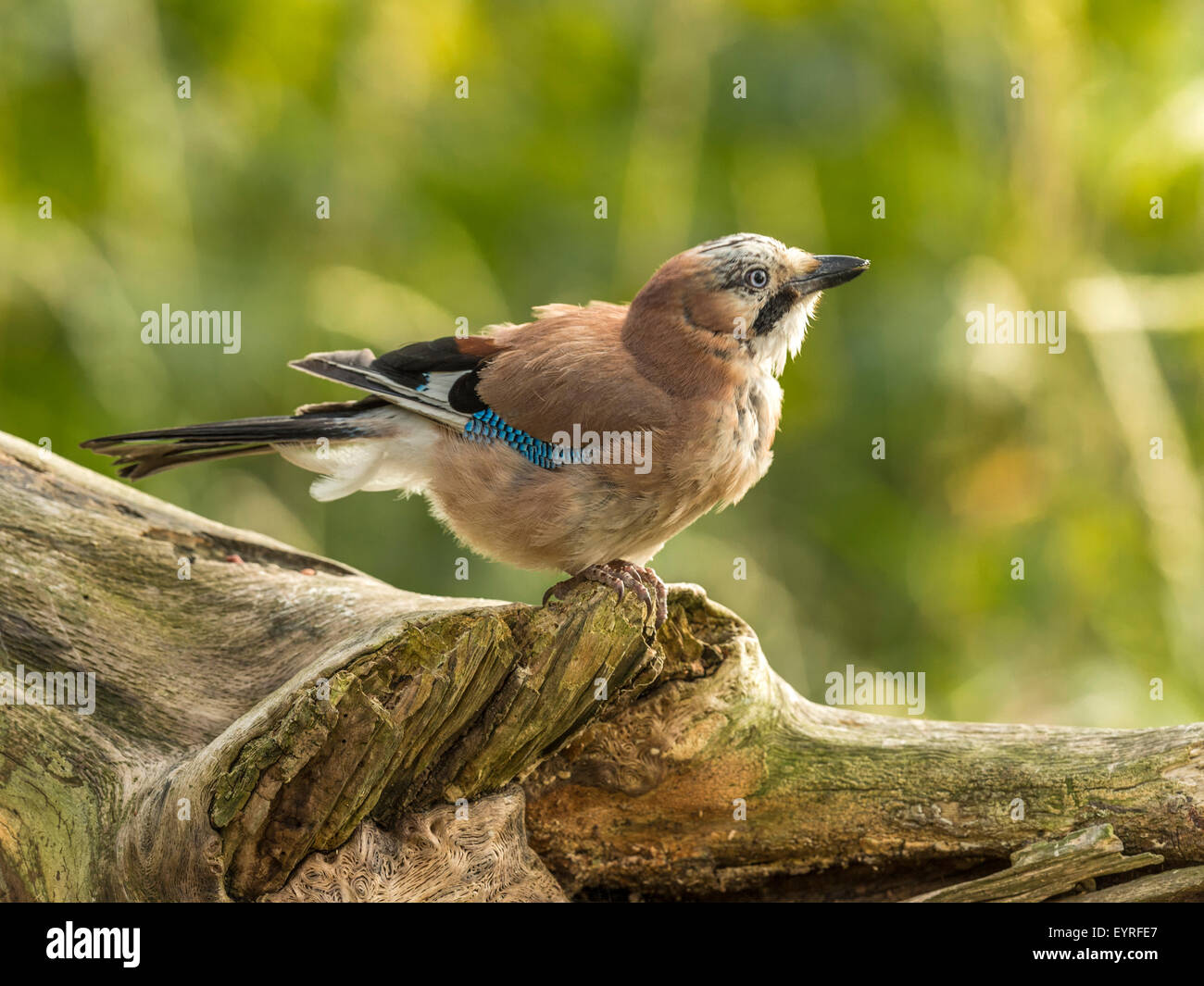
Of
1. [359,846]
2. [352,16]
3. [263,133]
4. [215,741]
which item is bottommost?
[359,846]

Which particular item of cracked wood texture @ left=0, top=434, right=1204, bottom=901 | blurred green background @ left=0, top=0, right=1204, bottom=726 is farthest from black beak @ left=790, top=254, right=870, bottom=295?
blurred green background @ left=0, top=0, right=1204, bottom=726

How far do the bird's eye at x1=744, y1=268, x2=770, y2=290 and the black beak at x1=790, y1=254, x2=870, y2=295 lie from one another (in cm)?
10

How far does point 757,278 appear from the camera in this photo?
3619 mm

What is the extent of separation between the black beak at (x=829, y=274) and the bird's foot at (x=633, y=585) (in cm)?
95

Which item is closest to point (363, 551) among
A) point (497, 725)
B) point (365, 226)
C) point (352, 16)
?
point (365, 226)

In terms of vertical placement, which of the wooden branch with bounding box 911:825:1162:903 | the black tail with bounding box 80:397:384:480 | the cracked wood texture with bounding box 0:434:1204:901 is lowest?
the wooden branch with bounding box 911:825:1162:903

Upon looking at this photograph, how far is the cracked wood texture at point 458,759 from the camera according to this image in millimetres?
2652

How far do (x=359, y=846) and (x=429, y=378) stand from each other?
59.1 inches

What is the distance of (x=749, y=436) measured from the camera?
3592 mm

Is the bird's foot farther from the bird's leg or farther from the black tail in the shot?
the black tail

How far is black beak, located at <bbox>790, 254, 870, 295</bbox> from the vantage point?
3664mm

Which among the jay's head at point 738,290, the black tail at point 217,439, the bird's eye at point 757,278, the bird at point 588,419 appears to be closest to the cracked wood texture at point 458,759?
the black tail at point 217,439

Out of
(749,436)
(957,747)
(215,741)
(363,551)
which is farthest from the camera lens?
(363,551)

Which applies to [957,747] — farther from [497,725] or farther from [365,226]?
[365,226]
